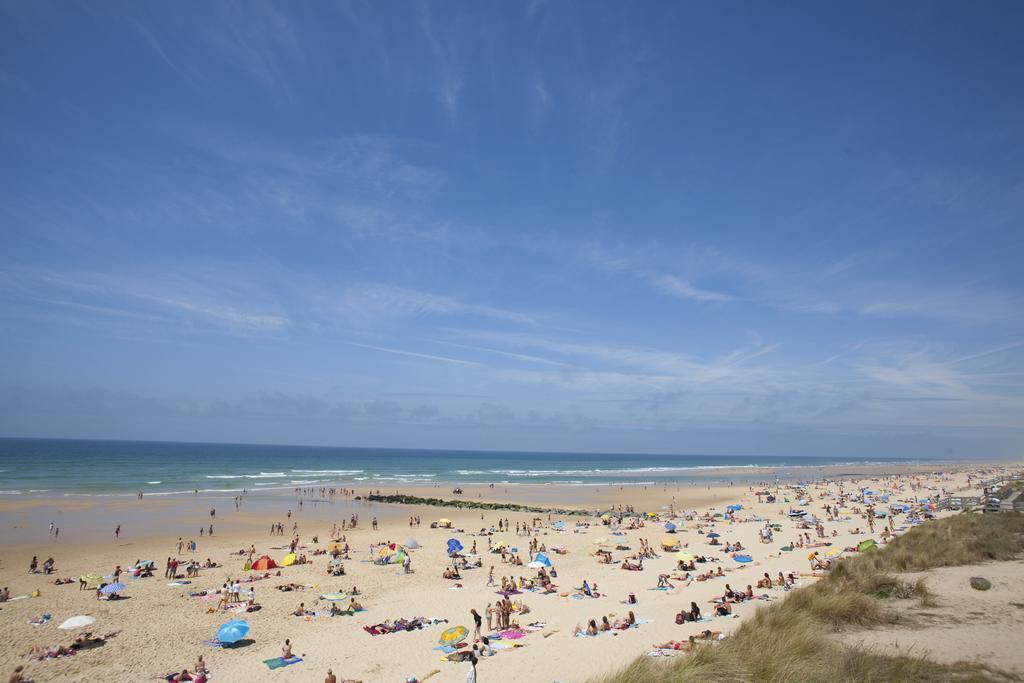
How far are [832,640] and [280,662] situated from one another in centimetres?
1174

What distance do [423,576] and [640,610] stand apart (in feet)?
31.2

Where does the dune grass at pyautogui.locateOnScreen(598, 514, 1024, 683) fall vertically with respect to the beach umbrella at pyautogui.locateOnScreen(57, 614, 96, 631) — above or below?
above

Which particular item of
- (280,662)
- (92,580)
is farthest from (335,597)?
(92,580)

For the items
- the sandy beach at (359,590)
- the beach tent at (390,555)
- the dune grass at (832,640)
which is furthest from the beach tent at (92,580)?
the dune grass at (832,640)

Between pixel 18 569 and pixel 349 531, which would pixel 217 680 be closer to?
pixel 18 569

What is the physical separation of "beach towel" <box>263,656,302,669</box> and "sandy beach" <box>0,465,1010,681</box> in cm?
16

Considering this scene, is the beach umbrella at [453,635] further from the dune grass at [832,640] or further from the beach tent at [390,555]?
the beach tent at [390,555]

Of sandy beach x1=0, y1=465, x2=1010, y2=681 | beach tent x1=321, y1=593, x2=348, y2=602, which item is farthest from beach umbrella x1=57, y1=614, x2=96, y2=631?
beach tent x1=321, y1=593, x2=348, y2=602

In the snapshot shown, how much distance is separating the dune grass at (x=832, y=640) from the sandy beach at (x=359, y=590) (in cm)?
275

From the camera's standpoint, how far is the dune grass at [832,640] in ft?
25.0

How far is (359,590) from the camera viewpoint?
19.8 meters

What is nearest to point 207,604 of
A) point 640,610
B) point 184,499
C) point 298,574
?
point 298,574

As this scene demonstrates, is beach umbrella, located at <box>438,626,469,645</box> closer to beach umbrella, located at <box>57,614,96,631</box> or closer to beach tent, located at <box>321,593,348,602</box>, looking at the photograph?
beach tent, located at <box>321,593,348,602</box>

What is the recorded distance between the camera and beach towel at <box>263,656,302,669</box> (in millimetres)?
12752
